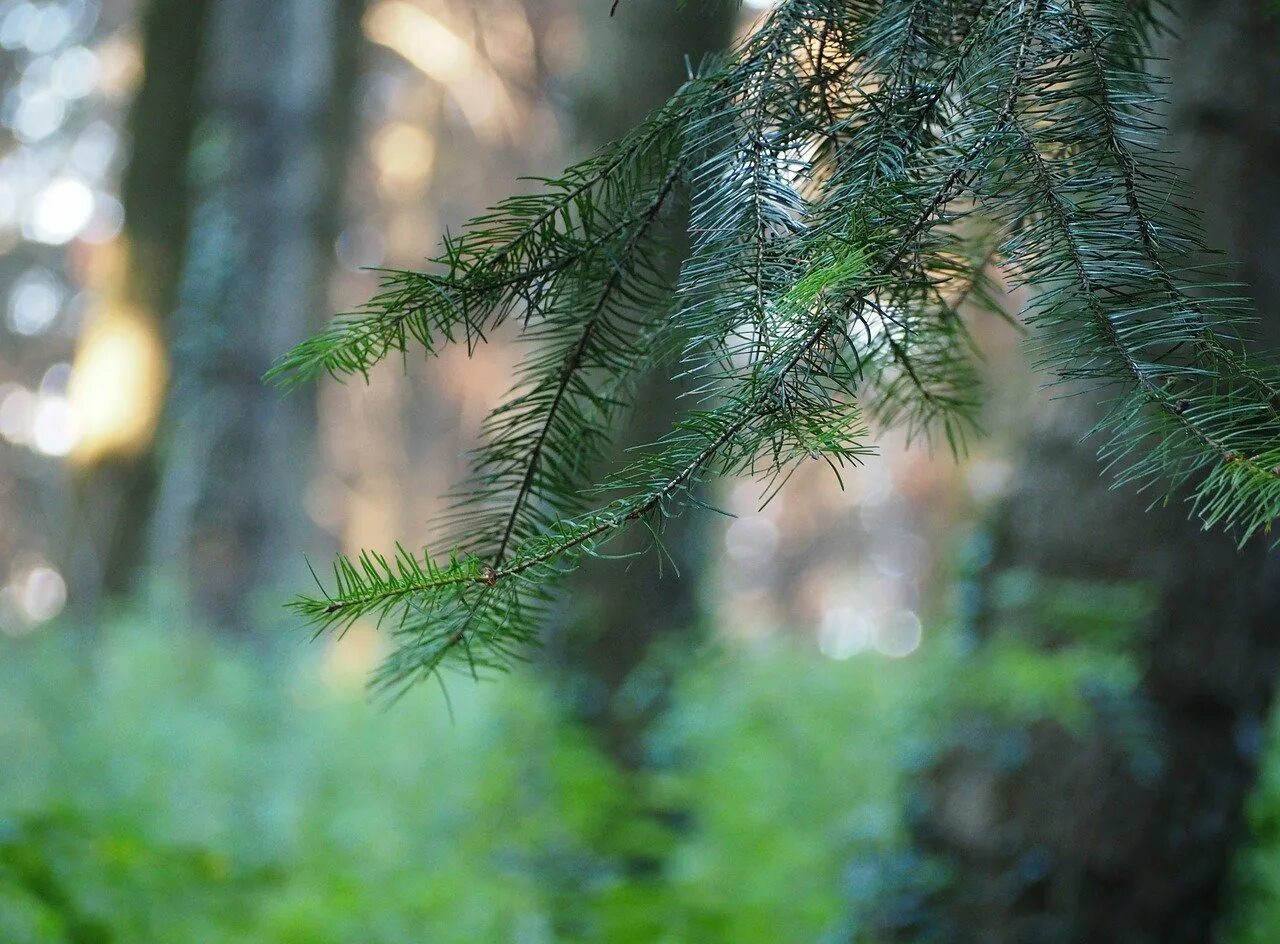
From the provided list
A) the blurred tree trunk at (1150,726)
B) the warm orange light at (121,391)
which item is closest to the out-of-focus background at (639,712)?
the blurred tree trunk at (1150,726)

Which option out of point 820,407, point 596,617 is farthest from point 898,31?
point 596,617

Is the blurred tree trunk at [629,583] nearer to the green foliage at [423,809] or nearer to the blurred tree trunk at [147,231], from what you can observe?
the green foliage at [423,809]

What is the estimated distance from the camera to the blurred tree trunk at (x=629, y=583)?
3.99m

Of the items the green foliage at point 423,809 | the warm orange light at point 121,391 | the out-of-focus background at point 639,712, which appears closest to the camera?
the green foliage at point 423,809

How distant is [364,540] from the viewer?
19.5 meters

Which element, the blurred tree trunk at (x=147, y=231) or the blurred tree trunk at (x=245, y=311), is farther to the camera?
the blurred tree trunk at (x=147, y=231)

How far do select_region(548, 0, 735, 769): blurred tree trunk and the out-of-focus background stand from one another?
0.01 metres

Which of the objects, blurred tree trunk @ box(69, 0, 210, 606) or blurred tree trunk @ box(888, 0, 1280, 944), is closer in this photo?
blurred tree trunk @ box(888, 0, 1280, 944)

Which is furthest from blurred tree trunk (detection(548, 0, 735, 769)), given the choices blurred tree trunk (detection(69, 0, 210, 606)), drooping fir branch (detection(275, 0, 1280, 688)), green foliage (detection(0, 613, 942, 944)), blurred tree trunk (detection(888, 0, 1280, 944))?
blurred tree trunk (detection(69, 0, 210, 606))

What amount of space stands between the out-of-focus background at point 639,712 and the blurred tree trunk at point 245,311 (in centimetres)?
2

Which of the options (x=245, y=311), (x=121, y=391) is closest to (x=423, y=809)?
(x=245, y=311)

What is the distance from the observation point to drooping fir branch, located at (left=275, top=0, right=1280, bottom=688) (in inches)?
40.5

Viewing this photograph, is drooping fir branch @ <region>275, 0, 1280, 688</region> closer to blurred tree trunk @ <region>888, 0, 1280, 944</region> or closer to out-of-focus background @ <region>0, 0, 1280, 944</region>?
out-of-focus background @ <region>0, 0, 1280, 944</region>

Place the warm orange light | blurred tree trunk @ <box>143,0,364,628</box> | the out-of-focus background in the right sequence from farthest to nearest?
the warm orange light, blurred tree trunk @ <box>143,0,364,628</box>, the out-of-focus background
